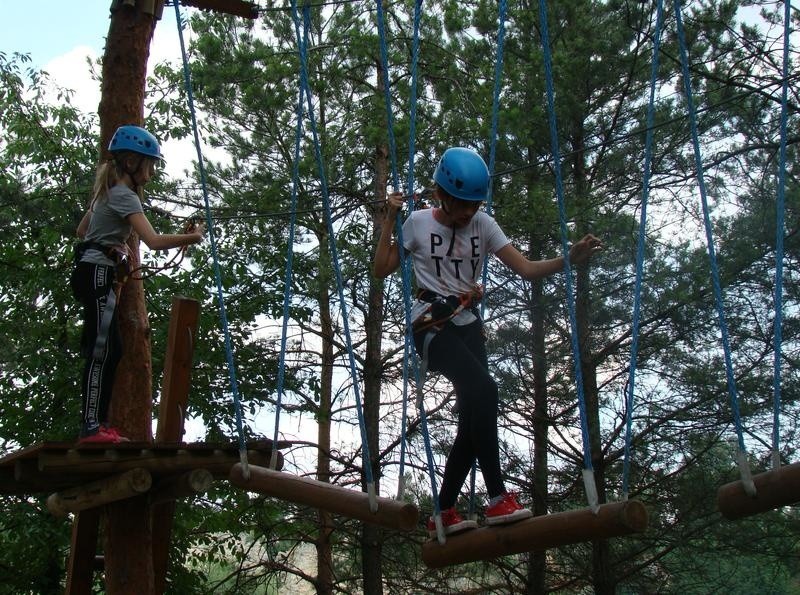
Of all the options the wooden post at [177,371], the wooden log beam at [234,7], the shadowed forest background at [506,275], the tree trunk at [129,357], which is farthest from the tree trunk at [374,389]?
the wooden post at [177,371]

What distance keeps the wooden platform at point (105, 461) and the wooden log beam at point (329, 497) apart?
46cm

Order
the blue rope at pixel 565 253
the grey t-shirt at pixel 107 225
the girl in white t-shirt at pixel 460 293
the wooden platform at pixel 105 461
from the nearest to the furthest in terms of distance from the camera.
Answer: the blue rope at pixel 565 253
the girl in white t-shirt at pixel 460 293
the wooden platform at pixel 105 461
the grey t-shirt at pixel 107 225

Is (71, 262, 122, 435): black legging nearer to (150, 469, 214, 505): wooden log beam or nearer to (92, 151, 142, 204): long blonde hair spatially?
(92, 151, 142, 204): long blonde hair

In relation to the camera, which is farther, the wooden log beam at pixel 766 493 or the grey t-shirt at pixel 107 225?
the grey t-shirt at pixel 107 225

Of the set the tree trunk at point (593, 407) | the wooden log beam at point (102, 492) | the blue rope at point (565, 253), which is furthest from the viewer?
the tree trunk at point (593, 407)

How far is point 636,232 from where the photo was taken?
940 cm

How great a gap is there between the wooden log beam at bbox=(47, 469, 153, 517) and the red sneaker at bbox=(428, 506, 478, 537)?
1485mm

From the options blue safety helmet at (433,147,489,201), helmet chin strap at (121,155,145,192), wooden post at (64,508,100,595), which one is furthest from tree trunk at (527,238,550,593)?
blue safety helmet at (433,147,489,201)

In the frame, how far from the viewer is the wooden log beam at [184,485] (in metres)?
4.57

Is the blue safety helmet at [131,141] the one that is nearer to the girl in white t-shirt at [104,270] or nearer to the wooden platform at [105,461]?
the girl in white t-shirt at [104,270]

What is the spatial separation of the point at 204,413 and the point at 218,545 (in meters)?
2.20

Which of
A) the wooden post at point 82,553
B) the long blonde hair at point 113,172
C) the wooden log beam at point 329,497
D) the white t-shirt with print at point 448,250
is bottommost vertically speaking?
A: the wooden log beam at point 329,497

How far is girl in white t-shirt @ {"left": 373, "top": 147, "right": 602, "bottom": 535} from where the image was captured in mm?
3383

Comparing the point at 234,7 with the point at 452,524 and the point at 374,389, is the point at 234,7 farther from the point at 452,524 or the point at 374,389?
the point at 374,389
